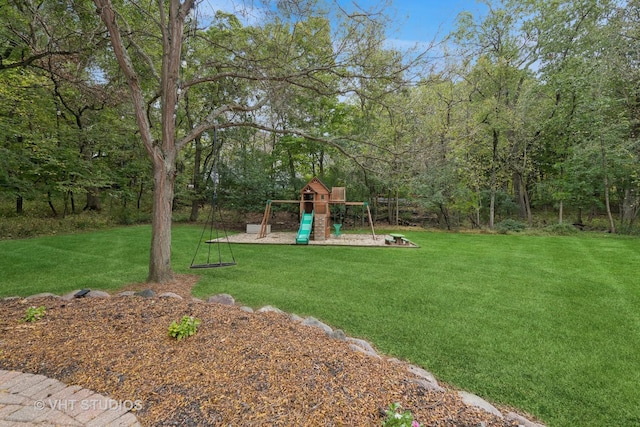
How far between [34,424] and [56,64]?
5624 millimetres

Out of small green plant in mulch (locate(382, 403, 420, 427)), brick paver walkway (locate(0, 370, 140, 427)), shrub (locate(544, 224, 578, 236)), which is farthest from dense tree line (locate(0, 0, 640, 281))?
small green plant in mulch (locate(382, 403, 420, 427))

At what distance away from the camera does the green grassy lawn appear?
2145mm

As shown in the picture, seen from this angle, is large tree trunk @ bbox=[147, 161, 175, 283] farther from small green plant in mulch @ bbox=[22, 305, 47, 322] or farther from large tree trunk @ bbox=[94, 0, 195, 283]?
small green plant in mulch @ bbox=[22, 305, 47, 322]

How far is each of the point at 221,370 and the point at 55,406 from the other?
776mm

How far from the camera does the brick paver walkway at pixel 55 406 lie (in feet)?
4.48

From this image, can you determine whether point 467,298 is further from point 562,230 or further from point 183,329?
point 562,230

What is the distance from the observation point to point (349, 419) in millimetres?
1380

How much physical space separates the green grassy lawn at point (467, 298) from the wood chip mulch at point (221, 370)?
70 centimetres

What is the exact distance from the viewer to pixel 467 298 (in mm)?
3859

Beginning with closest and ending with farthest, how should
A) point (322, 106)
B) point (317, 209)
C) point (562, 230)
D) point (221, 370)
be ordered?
point (221, 370)
point (317, 209)
point (562, 230)
point (322, 106)

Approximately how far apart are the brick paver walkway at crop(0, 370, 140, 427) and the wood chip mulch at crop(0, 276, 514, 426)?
0.05 metres

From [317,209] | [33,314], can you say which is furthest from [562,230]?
[33,314]

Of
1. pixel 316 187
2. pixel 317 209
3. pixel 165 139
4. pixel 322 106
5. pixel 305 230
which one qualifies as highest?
pixel 322 106

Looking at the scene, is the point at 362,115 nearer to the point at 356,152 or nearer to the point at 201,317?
the point at 356,152
